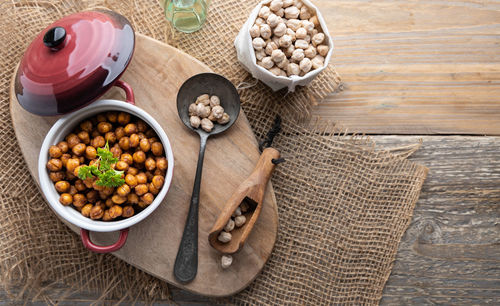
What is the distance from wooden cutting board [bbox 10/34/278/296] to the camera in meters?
1.31

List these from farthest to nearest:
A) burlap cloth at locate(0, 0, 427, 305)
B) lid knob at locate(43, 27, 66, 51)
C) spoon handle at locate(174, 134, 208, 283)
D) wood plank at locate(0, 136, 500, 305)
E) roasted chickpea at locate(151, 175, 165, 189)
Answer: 1. wood plank at locate(0, 136, 500, 305)
2. burlap cloth at locate(0, 0, 427, 305)
3. spoon handle at locate(174, 134, 208, 283)
4. roasted chickpea at locate(151, 175, 165, 189)
5. lid knob at locate(43, 27, 66, 51)

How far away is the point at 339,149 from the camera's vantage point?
4.93ft

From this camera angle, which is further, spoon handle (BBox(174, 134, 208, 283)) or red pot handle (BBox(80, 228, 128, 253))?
spoon handle (BBox(174, 134, 208, 283))

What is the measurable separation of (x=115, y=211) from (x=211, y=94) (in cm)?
49

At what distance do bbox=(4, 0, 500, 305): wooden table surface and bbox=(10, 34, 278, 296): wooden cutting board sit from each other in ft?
1.43

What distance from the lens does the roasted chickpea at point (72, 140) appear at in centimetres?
121

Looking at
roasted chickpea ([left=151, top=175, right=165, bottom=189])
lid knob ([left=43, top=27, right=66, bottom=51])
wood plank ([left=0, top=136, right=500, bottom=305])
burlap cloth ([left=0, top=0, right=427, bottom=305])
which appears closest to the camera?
lid knob ([left=43, top=27, right=66, bottom=51])

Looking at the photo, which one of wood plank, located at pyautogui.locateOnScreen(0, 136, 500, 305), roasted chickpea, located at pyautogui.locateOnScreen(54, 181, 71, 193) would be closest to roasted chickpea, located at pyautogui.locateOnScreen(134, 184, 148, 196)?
roasted chickpea, located at pyautogui.locateOnScreen(54, 181, 71, 193)

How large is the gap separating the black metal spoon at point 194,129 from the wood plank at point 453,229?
588mm

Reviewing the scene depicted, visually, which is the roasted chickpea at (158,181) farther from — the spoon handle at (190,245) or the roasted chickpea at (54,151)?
the roasted chickpea at (54,151)

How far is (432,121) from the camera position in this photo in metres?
1.57

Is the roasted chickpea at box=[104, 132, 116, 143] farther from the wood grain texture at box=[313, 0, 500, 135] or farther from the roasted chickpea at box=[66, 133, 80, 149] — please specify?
the wood grain texture at box=[313, 0, 500, 135]

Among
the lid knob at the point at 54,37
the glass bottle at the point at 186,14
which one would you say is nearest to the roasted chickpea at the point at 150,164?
the lid knob at the point at 54,37

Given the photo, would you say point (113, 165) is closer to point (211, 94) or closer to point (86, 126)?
point (86, 126)
